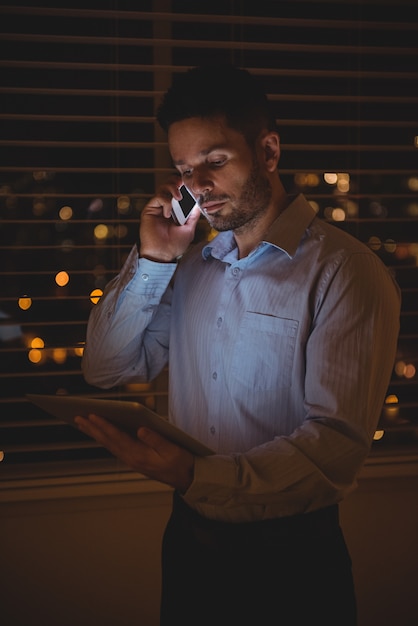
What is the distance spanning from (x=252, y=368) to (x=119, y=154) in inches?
44.1

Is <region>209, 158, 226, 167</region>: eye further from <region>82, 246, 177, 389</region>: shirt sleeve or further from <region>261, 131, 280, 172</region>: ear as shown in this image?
<region>82, 246, 177, 389</region>: shirt sleeve

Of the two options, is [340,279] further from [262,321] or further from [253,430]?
[253,430]

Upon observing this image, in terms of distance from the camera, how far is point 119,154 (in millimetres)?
2217

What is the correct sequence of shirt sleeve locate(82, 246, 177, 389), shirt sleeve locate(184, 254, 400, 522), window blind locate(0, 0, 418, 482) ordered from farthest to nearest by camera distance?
window blind locate(0, 0, 418, 482) → shirt sleeve locate(82, 246, 177, 389) → shirt sleeve locate(184, 254, 400, 522)

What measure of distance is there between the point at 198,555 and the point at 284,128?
1.60 metres

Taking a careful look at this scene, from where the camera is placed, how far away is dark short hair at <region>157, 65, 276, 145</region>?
1.46 metres

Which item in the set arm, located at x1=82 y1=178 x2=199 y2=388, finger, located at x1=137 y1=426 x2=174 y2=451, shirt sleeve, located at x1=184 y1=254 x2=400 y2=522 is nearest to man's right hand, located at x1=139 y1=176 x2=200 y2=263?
arm, located at x1=82 y1=178 x2=199 y2=388

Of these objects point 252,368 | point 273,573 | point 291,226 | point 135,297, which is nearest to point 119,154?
point 135,297

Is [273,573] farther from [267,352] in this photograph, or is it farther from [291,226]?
[291,226]

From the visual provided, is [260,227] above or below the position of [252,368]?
above

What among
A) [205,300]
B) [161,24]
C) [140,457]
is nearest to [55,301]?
[205,300]

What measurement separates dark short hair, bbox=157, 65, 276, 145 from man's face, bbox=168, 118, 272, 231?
20mm

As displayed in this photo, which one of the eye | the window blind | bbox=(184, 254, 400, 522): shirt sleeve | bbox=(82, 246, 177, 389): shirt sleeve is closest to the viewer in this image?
bbox=(184, 254, 400, 522): shirt sleeve

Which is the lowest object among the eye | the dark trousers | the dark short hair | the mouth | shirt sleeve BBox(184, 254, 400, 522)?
the dark trousers
